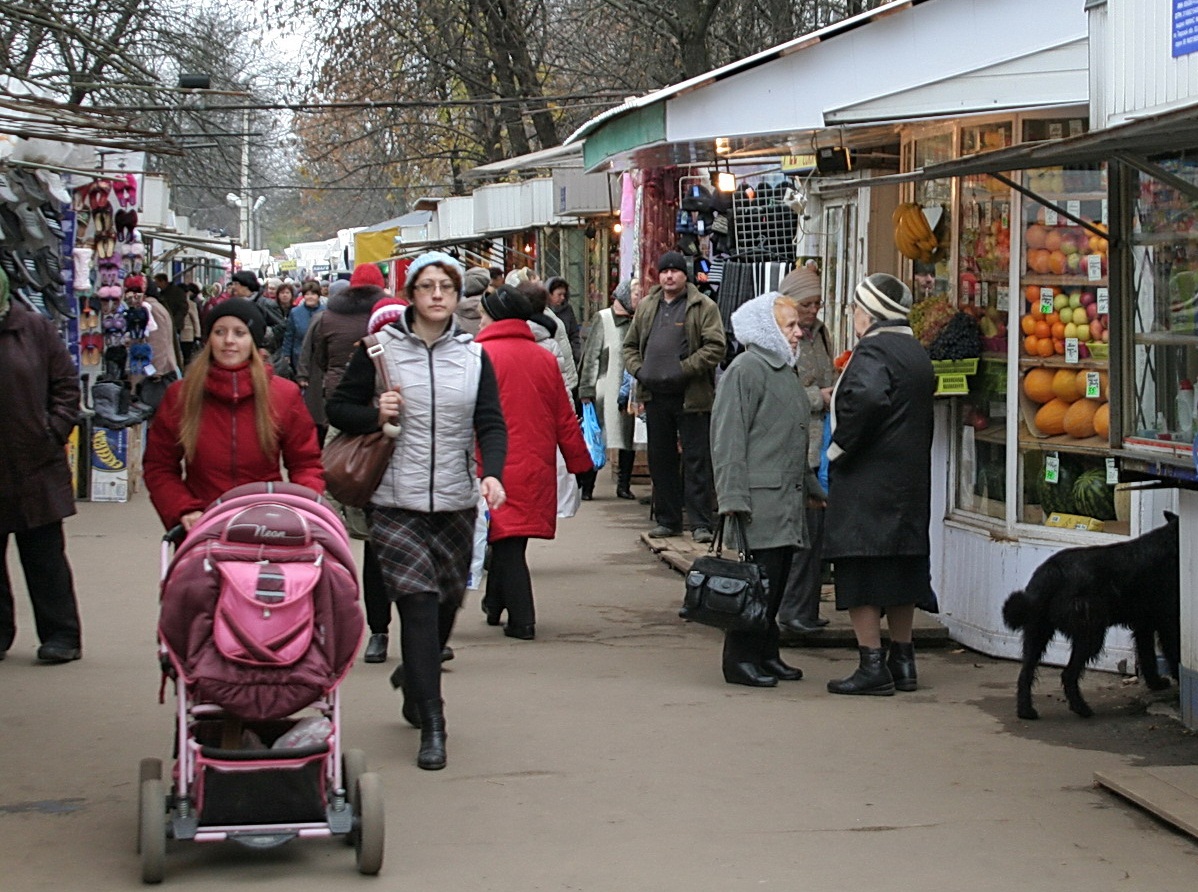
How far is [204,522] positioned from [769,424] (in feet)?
11.2

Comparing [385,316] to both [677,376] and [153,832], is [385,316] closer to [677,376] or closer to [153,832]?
[153,832]

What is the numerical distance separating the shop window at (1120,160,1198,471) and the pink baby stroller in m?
3.39

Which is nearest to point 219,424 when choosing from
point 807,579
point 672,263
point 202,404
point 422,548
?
point 202,404

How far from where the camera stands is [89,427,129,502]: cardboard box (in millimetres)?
15648

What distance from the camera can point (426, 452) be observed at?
6707 mm

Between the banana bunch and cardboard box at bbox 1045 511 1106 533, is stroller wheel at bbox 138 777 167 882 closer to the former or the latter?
cardboard box at bbox 1045 511 1106 533

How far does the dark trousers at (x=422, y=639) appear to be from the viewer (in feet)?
21.8

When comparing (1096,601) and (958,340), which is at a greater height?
(958,340)

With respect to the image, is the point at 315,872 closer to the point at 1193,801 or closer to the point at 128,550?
the point at 1193,801

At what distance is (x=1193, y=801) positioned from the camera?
600cm

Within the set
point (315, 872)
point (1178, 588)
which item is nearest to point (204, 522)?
point (315, 872)

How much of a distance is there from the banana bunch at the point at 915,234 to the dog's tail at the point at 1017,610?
8.41 ft

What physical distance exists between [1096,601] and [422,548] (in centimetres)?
279

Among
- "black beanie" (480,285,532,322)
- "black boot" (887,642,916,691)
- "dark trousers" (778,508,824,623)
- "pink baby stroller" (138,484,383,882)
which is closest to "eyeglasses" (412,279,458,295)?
"pink baby stroller" (138,484,383,882)
